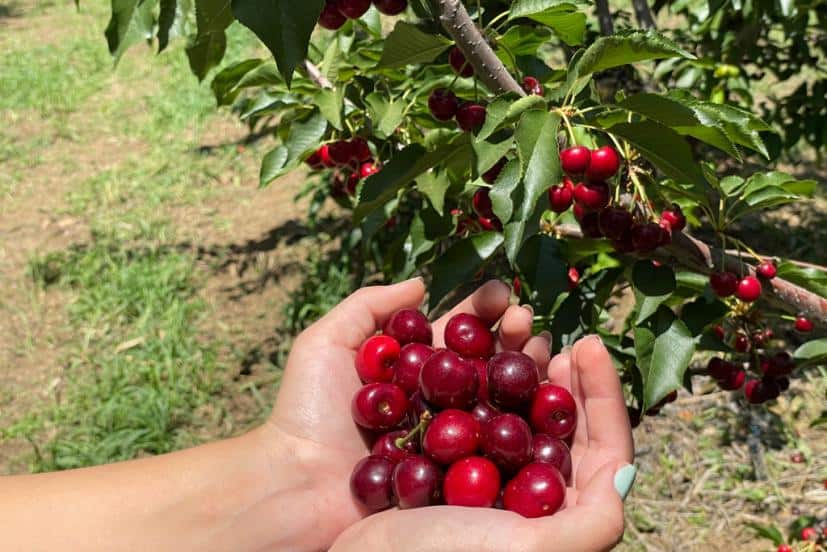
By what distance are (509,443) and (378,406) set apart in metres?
0.30

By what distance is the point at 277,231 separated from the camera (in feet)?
15.9

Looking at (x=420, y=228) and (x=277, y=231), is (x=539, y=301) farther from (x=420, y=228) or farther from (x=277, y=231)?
(x=277, y=231)

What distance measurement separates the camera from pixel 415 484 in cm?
158

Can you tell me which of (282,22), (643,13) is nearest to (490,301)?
(282,22)

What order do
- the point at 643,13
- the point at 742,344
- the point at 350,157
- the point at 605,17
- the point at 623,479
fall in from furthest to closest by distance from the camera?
the point at 643,13 < the point at 605,17 < the point at 350,157 < the point at 742,344 < the point at 623,479

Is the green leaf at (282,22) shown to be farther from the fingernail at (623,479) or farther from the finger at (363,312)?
the finger at (363,312)

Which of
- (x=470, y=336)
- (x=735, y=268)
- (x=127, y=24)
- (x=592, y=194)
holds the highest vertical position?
(x=127, y=24)

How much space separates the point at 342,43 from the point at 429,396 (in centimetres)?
122

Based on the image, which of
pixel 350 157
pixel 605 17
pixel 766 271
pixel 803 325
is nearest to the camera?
pixel 766 271

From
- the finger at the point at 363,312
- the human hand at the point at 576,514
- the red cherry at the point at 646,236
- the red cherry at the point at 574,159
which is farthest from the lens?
the finger at the point at 363,312

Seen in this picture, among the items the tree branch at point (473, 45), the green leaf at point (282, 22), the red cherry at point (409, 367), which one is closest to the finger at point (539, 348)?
the red cherry at point (409, 367)

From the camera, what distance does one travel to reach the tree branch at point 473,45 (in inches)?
49.8

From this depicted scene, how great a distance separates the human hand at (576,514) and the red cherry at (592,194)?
0.26m

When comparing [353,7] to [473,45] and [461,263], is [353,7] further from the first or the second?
[461,263]
